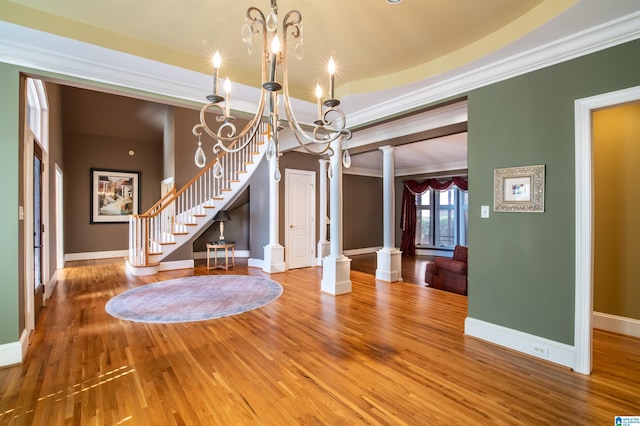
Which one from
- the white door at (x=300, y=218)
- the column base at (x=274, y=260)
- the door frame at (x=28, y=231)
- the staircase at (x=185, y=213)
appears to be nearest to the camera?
the door frame at (x=28, y=231)

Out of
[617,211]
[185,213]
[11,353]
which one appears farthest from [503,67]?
[185,213]

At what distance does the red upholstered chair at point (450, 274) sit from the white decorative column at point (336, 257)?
171cm

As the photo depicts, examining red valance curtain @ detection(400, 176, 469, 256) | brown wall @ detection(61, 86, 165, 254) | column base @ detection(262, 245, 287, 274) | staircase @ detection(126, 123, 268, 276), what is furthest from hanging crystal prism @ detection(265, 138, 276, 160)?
red valance curtain @ detection(400, 176, 469, 256)

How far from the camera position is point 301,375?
7.94 feet

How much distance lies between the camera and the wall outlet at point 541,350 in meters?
2.65

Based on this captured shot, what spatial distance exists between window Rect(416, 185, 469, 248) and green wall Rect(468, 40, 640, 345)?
262 inches

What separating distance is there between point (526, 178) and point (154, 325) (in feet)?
13.5

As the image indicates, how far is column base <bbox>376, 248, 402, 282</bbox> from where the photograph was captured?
19.0ft

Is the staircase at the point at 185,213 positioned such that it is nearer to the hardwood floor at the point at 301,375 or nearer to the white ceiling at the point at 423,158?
the hardwood floor at the point at 301,375

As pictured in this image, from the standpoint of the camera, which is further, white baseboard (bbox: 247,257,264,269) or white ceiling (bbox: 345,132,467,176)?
white baseboard (bbox: 247,257,264,269)

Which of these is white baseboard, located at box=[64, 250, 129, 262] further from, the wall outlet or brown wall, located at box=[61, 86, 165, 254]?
the wall outlet

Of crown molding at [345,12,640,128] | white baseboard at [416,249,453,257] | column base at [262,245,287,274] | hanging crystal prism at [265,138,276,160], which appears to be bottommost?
white baseboard at [416,249,453,257]

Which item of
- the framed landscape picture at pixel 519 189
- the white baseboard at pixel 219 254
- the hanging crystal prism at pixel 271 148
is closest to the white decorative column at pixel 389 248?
the framed landscape picture at pixel 519 189

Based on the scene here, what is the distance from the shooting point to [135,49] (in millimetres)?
2822
